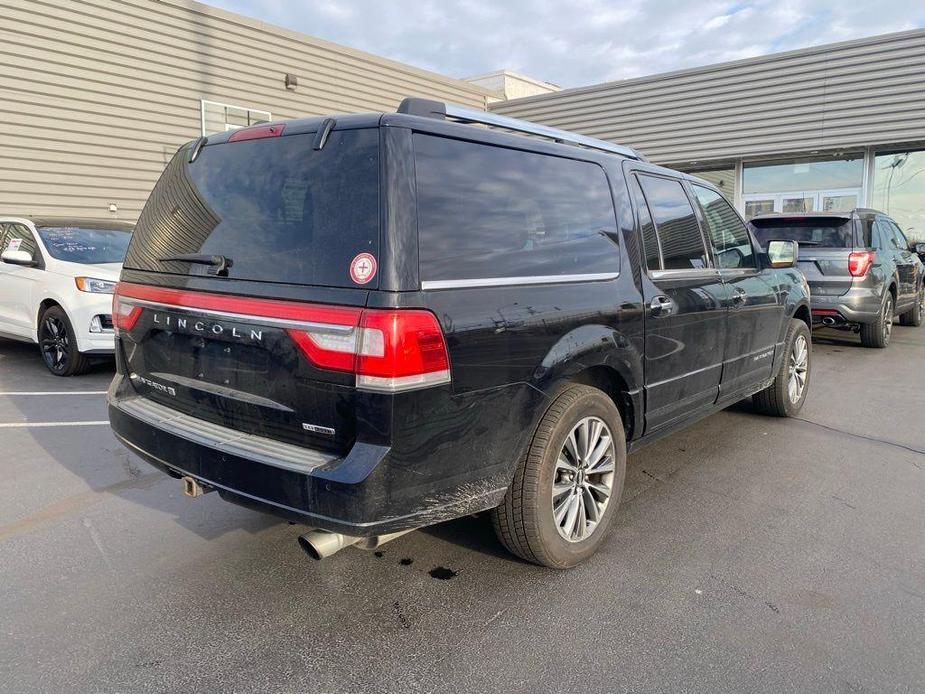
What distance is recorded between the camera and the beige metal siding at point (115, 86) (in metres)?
9.95

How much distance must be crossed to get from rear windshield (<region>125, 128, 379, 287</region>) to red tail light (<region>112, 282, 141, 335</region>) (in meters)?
0.20

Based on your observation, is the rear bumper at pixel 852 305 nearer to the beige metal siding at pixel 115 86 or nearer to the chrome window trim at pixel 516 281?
the chrome window trim at pixel 516 281

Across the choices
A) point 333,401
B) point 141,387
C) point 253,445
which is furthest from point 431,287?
point 141,387

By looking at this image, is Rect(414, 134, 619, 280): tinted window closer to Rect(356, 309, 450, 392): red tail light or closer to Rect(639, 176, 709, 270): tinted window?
Rect(356, 309, 450, 392): red tail light

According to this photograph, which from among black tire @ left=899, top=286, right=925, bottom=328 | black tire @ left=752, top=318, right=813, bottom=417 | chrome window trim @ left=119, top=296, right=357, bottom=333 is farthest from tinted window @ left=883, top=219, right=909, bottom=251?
chrome window trim @ left=119, top=296, right=357, bottom=333

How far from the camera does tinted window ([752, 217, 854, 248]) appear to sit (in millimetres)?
8461

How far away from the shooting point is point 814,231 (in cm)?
860

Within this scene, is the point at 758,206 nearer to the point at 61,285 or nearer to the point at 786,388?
the point at 786,388

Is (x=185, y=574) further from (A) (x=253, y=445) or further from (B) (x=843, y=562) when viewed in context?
(B) (x=843, y=562)

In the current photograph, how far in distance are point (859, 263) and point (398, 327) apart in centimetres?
795

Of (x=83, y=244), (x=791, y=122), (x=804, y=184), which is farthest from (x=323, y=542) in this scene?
(x=804, y=184)

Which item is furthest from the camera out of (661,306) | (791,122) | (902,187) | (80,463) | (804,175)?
(804,175)

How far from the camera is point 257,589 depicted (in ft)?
9.67

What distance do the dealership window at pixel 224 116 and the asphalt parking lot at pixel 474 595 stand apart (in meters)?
9.10
